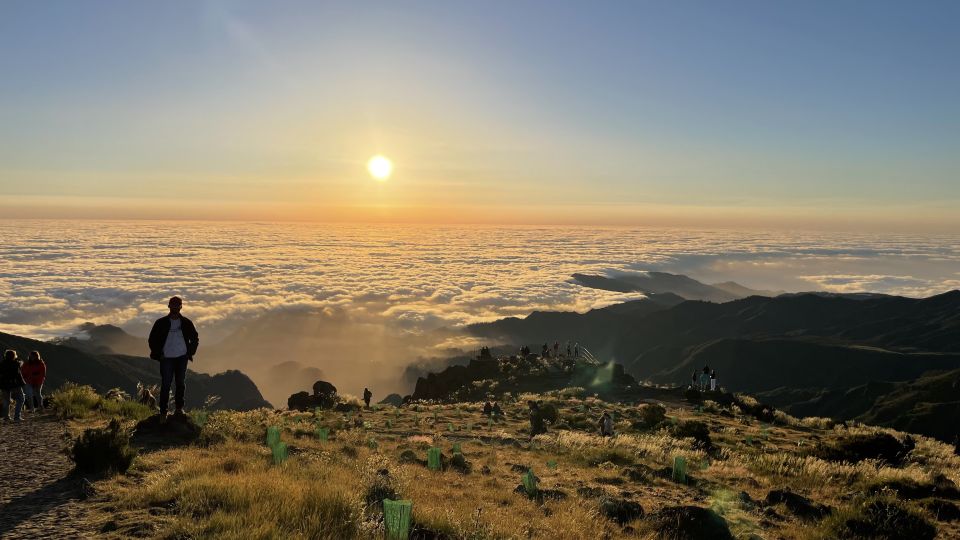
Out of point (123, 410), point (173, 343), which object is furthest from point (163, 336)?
point (123, 410)

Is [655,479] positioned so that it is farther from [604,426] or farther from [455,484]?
[604,426]

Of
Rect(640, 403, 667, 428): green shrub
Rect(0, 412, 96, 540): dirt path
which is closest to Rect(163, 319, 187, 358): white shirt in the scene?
Rect(0, 412, 96, 540): dirt path

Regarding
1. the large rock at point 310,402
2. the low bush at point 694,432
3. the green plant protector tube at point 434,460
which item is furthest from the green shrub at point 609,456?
the large rock at point 310,402

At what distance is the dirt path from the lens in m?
5.54

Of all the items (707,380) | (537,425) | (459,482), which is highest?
(459,482)

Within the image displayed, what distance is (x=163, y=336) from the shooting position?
33.9 feet

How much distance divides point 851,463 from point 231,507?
54.6 ft

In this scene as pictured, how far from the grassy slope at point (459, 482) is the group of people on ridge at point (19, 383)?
456 centimetres

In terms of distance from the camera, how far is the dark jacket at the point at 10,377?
12.4m

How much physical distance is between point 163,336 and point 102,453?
10.3ft

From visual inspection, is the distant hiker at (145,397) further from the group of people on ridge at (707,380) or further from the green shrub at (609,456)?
the group of people on ridge at (707,380)

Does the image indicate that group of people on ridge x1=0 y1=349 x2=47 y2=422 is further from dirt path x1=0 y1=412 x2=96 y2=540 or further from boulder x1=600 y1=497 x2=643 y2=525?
boulder x1=600 y1=497 x2=643 y2=525

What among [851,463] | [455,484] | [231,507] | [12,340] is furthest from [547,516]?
[12,340]

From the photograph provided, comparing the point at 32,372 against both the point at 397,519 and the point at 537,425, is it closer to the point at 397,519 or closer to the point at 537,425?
the point at 397,519
